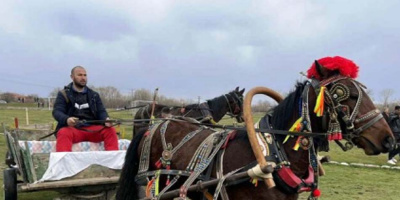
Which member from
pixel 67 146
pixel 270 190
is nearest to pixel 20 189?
pixel 67 146

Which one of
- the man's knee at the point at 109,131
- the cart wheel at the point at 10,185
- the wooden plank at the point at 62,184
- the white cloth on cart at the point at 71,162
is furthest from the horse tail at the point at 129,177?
the cart wheel at the point at 10,185

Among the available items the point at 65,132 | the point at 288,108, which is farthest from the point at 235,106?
the point at 288,108

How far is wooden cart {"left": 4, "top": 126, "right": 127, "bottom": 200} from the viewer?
4.79m

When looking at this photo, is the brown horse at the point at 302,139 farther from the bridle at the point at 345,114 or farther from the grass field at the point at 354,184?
the grass field at the point at 354,184

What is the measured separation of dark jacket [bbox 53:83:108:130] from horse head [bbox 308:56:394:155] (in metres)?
3.68

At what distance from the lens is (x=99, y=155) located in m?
5.12

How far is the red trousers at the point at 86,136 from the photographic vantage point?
5316 mm

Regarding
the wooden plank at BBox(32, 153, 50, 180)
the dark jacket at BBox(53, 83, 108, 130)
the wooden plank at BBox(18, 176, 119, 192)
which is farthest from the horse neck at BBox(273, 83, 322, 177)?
the dark jacket at BBox(53, 83, 108, 130)

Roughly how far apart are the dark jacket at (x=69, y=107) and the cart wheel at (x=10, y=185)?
2.88 ft

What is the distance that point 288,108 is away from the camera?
304 cm

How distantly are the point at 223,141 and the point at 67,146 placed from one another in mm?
2898

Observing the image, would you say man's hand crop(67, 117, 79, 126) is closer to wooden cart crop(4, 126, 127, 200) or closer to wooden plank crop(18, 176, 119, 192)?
wooden cart crop(4, 126, 127, 200)

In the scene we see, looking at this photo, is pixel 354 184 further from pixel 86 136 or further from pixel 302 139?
pixel 302 139

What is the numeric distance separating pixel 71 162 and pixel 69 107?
38.1 inches
